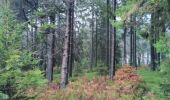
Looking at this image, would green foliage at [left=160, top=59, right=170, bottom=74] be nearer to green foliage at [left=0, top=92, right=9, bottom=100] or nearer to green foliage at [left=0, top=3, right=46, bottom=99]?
green foliage at [left=0, top=3, right=46, bottom=99]

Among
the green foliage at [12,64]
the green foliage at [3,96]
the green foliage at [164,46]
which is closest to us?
the green foliage at [3,96]

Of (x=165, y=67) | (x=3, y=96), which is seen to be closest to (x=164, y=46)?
(x=165, y=67)

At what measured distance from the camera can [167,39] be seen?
8.88 metres

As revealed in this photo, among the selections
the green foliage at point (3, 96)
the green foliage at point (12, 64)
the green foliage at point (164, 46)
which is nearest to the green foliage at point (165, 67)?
the green foliage at point (164, 46)

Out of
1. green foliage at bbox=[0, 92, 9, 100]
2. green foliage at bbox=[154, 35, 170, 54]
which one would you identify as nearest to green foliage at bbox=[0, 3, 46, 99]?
green foliage at bbox=[0, 92, 9, 100]

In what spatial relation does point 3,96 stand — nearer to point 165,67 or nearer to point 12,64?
point 12,64

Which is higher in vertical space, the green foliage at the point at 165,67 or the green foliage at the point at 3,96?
the green foliage at the point at 165,67

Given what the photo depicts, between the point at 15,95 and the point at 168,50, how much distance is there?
3.62 metres

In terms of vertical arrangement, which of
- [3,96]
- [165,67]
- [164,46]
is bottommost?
[3,96]

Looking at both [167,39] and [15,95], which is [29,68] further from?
[167,39]

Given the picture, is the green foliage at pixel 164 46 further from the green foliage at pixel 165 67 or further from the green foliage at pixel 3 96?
the green foliage at pixel 3 96

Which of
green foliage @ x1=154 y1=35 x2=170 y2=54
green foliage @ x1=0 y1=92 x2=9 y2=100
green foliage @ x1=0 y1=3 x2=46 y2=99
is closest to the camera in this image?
green foliage @ x1=0 y1=92 x2=9 y2=100

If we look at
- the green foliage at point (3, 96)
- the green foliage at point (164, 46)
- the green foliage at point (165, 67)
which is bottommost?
the green foliage at point (3, 96)

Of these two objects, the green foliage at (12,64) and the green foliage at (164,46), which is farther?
the green foliage at (164,46)
